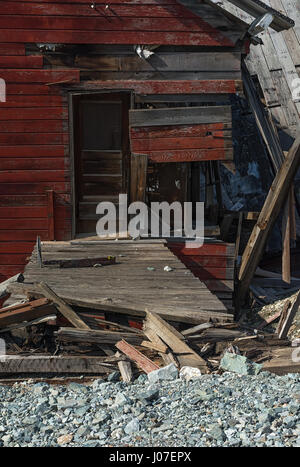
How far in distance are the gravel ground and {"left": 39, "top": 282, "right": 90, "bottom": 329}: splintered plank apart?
2.40 ft

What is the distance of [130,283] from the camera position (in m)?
7.42

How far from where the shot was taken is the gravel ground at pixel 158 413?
15.2 ft

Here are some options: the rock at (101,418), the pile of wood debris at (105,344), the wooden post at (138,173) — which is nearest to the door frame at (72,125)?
the wooden post at (138,173)

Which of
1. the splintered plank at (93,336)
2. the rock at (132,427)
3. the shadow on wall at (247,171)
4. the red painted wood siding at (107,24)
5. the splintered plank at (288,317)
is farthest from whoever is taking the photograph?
the shadow on wall at (247,171)

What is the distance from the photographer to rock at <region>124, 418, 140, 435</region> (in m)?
4.75

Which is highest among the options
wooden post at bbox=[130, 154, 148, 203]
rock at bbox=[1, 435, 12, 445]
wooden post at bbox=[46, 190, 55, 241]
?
wooden post at bbox=[130, 154, 148, 203]

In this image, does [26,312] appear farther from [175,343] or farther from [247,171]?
[247,171]

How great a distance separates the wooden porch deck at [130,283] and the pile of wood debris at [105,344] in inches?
6.4

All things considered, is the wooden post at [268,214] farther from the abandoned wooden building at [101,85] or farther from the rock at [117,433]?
the rock at [117,433]

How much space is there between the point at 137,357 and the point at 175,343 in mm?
440

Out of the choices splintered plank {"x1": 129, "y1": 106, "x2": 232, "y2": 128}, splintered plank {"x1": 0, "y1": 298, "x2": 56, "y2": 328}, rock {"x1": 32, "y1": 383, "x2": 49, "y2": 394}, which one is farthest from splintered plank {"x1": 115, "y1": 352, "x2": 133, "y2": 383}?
splintered plank {"x1": 129, "y1": 106, "x2": 232, "y2": 128}

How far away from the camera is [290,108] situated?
13258 millimetres

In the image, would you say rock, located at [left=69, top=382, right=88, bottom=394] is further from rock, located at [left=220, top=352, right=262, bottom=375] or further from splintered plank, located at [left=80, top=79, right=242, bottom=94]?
splintered plank, located at [left=80, top=79, right=242, bottom=94]

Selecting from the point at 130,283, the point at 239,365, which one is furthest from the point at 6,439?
the point at 130,283
